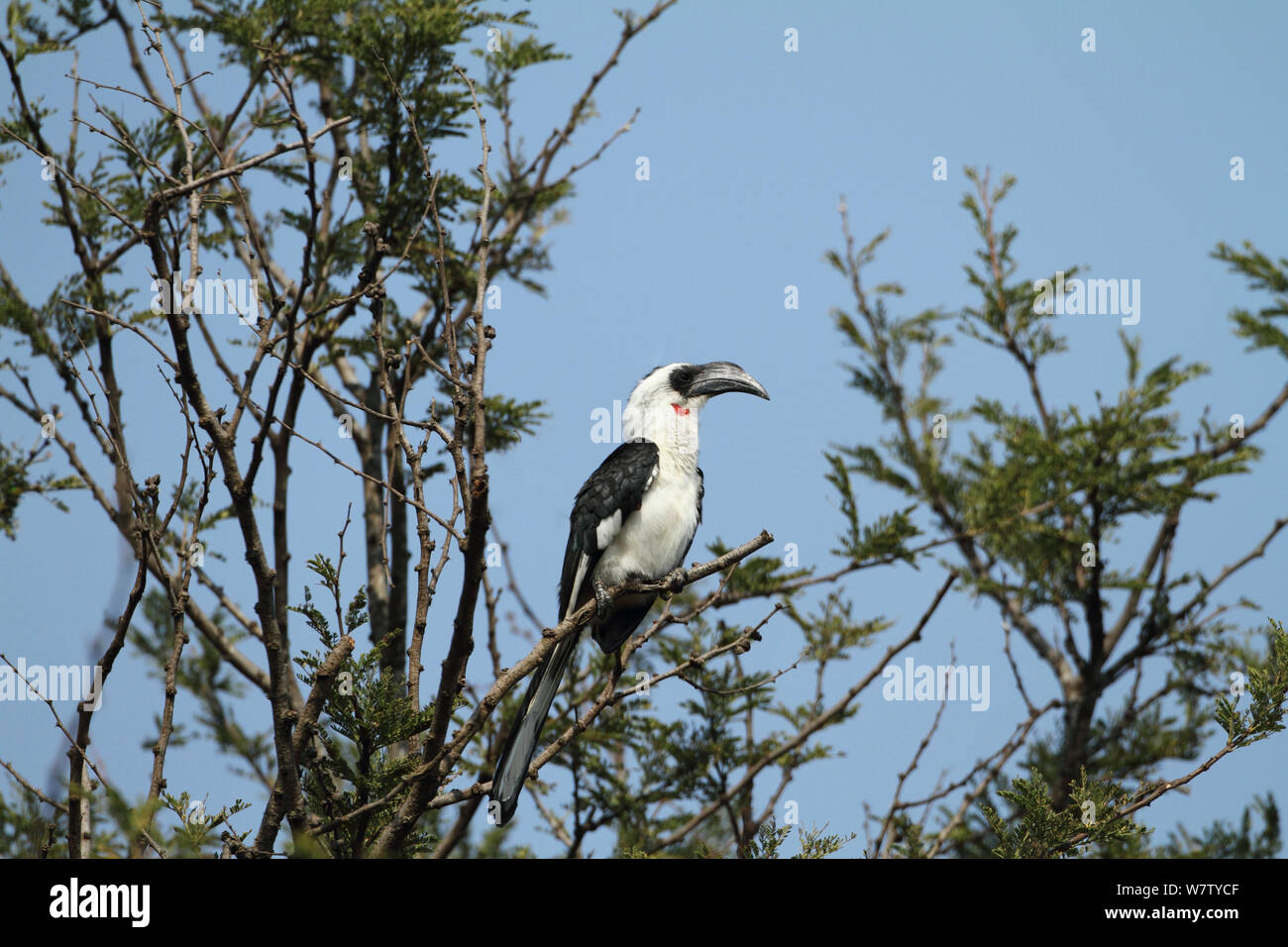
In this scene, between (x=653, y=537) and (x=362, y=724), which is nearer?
(x=362, y=724)

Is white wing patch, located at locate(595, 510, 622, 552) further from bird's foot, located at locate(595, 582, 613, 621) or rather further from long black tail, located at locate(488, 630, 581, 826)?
long black tail, located at locate(488, 630, 581, 826)

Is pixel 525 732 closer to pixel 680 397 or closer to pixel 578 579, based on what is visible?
pixel 578 579

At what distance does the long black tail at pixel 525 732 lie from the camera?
3.36 metres

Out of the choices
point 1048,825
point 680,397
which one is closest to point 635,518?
point 680,397

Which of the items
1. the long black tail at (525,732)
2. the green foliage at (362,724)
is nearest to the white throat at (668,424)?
the long black tail at (525,732)

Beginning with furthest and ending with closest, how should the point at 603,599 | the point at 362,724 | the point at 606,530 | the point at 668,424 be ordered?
the point at 668,424 < the point at 606,530 < the point at 603,599 < the point at 362,724

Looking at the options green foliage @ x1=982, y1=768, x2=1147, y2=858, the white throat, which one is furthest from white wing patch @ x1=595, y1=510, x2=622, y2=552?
green foliage @ x1=982, y1=768, x2=1147, y2=858

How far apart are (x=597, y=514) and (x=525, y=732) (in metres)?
0.96

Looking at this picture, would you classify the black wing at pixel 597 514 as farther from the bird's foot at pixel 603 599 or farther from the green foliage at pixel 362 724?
the green foliage at pixel 362 724

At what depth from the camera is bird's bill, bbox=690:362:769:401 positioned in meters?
4.57

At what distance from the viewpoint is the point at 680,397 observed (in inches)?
183

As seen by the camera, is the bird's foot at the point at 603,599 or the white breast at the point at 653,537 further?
the white breast at the point at 653,537
